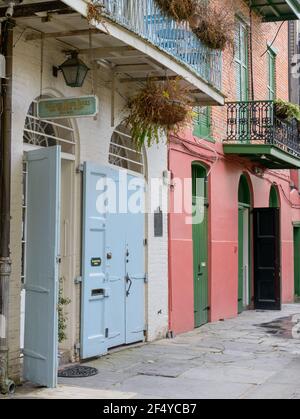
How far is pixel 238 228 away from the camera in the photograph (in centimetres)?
1570

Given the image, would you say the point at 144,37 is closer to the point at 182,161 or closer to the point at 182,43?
the point at 182,43

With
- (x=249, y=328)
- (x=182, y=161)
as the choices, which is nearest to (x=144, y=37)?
(x=182, y=161)

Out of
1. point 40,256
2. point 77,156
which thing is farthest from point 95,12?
point 40,256

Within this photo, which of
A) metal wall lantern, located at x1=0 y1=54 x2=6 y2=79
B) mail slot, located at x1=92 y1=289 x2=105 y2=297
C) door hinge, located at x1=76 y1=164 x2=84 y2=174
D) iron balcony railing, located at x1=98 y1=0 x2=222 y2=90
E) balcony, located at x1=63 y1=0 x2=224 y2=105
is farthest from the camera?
mail slot, located at x1=92 y1=289 x2=105 y2=297

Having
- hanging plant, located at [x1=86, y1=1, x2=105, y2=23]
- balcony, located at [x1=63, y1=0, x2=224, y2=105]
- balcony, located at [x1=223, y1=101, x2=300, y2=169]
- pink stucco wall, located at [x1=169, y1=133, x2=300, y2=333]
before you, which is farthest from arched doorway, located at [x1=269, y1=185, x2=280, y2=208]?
hanging plant, located at [x1=86, y1=1, x2=105, y2=23]

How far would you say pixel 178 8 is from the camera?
9773 mm

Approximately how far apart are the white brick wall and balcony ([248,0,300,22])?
6.25 metres

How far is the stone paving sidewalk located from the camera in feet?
23.9

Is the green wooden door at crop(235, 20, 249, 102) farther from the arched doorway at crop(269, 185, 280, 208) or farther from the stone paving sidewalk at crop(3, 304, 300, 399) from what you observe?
the stone paving sidewalk at crop(3, 304, 300, 399)

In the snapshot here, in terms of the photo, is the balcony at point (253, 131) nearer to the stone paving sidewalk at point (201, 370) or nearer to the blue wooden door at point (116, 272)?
the stone paving sidewalk at point (201, 370)

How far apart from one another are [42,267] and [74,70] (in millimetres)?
2649

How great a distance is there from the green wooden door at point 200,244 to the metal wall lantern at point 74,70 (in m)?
4.98

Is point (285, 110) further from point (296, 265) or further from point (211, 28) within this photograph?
point (296, 265)
